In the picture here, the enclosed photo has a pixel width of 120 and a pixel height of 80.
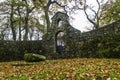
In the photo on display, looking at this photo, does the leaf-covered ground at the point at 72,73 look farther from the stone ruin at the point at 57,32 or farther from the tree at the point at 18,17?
the tree at the point at 18,17

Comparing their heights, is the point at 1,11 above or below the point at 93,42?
above

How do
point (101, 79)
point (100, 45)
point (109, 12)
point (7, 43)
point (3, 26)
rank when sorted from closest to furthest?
point (101, 79) → point (100, 45) → point (7, 43) → point (109, 12) → point (3, 26)

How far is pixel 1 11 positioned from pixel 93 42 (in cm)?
1792

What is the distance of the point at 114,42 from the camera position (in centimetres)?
1566

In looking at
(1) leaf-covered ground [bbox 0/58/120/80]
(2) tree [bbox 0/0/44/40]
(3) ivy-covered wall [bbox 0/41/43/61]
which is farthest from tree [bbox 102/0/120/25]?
(1) leaf-covered ground [bbox 0/58/120/80]

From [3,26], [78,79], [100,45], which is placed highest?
[3,26]

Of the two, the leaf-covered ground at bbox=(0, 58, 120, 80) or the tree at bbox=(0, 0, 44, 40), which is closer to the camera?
the leaf-covered ground at bbox=(0, 58, 120, 80)

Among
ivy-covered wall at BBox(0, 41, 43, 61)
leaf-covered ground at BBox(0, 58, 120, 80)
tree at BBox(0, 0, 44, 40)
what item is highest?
tree at BBox(0, 0, 44, 40)

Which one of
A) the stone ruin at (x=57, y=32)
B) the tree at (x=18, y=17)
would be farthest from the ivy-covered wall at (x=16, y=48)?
the tree at (x=18, y=17)

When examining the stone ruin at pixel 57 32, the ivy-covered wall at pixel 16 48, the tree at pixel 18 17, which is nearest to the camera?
the stone ruin at pixel 57 32

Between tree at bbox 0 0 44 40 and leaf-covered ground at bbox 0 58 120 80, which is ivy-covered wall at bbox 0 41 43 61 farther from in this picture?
leaf-covered ground at bbox 0 58 120 80

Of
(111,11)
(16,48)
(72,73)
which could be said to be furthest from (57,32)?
(72,73)

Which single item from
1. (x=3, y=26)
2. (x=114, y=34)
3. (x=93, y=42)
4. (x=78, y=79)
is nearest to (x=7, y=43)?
(x=93, y=42)

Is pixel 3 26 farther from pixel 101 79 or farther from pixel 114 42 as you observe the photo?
pixel 101 79
